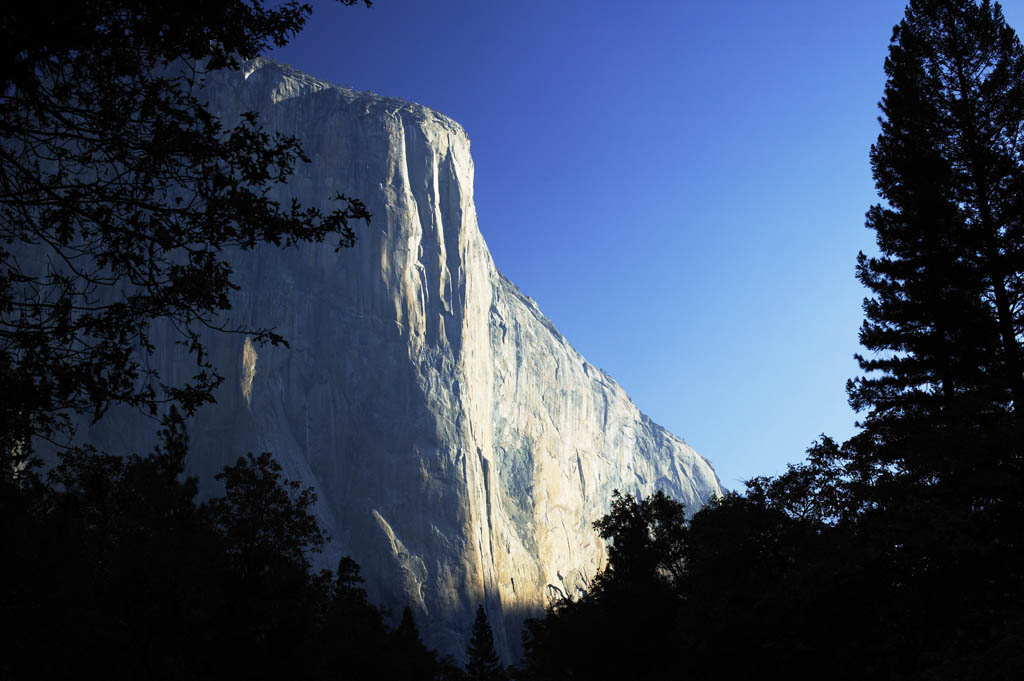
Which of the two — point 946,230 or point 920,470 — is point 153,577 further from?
point 946,230

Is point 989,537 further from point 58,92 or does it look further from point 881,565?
point 58,92

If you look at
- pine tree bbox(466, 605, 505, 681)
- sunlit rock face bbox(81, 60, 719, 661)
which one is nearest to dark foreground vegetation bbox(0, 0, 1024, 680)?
pine tree bbox(466, 605, 505, 681)

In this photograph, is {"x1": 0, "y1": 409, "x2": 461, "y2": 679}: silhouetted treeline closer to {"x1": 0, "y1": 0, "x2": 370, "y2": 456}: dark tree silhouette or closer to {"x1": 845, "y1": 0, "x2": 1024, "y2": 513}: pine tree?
{"x1": 0, "y1": 0, "x2": 370, "y2": 456}: dark tree silhouette

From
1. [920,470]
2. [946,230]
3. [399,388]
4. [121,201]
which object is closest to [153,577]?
[121,201]

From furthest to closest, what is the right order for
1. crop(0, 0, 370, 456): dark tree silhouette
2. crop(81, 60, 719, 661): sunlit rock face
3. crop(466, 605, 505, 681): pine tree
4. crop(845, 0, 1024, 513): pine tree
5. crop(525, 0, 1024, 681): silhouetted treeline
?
crop(81, 60, 719, 661): sunlit rock face, crop(466, 605, 505, 681): pine tree, crop(845, 0, 1024, 513): pine tree, crop(525, 0, 1024, 681): silhouetted treeline, crop(0, 0, 370, 456): dark tree silhouette

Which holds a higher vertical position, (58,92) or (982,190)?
(982,190)

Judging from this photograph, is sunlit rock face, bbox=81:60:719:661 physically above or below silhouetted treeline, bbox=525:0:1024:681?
above

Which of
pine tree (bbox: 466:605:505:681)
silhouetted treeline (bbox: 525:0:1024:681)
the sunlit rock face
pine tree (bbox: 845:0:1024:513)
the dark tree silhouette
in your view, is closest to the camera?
the dark tree silhouette

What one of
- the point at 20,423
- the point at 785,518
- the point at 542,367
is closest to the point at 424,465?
the point at 542,367
